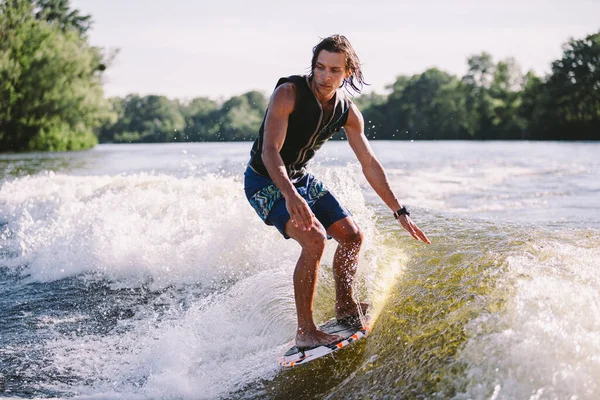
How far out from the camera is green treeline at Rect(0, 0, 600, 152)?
41.0 meters

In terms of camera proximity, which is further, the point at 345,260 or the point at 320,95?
the point at 345,260

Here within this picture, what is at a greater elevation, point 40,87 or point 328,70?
point 40,87

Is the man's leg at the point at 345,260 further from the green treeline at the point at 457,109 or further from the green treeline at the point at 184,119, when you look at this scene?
the green treeline at the point at 184,119

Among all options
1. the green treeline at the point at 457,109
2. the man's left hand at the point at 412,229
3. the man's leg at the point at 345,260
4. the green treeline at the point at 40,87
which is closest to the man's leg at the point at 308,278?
the man's leg at the point at 345,260

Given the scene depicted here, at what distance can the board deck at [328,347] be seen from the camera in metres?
3.96

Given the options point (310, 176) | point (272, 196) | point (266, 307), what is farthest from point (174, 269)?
point (272, 196)

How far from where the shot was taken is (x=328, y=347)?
13.0 ft

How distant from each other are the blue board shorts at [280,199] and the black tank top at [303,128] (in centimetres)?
7

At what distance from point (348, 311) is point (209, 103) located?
97.0m

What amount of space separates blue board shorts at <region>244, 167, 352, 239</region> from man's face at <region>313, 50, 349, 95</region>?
28.1 inches

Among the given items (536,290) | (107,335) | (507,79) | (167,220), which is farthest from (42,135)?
(507,79)

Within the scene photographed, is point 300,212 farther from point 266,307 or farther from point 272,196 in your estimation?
point 266,307

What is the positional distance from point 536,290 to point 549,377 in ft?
2.44

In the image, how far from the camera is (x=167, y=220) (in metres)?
8.76
